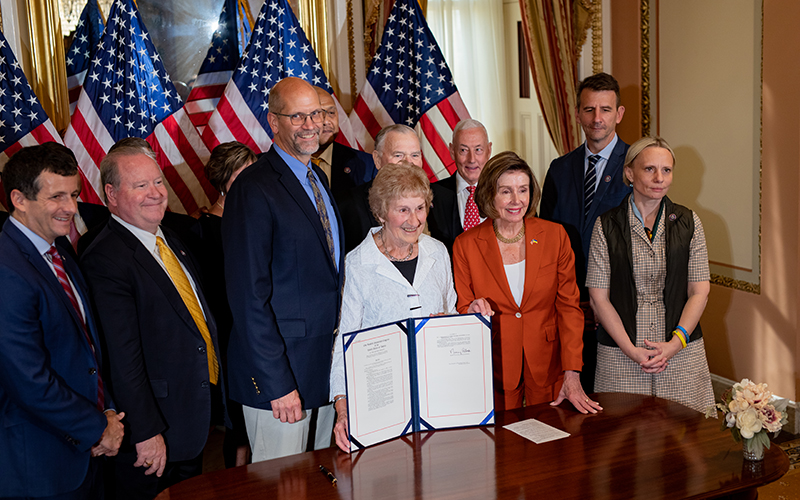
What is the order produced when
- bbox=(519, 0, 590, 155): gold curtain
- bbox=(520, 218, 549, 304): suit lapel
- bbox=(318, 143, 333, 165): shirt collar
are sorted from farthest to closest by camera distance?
1. bbox=(519, 0, 590, 155): gold curtain
2. bbox=(318, 143, 333, 165): shirt collar
3. bbox=(520, 218, 549, 304): suit lapel

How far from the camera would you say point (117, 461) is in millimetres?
2531

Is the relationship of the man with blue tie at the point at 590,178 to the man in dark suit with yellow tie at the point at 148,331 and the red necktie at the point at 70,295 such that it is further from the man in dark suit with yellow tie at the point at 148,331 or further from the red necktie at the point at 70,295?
the red necktie at the point at 70,295

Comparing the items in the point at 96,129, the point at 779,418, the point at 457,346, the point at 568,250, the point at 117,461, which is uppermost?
the point at 96,129

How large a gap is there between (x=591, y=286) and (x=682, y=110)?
2.60m

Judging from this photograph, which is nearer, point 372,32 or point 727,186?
point 727,186

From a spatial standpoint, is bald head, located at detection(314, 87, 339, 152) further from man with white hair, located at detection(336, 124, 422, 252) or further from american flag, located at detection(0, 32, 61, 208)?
american flag, located at detection(0, 32, 61, 208)

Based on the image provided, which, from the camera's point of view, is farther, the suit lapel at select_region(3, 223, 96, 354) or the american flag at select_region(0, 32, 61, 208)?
the american flag at select_region(0, 32, 61, 208)

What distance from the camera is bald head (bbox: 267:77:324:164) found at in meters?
2.57

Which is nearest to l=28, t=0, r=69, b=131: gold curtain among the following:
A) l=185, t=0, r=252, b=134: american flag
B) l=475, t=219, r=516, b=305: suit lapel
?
l=185, t=0, r=252, b=134: american flag

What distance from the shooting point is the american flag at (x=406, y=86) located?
4.95 meters

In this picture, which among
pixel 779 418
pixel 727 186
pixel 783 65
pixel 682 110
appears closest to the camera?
pixel 779 418

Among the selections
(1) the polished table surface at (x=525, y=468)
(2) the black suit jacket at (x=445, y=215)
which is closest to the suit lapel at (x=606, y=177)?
(2) the black suit jacket at (x=445, y=215)

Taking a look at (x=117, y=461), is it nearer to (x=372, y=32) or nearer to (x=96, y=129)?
(x=96, y=129)

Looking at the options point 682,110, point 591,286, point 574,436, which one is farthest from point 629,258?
point 682,110
